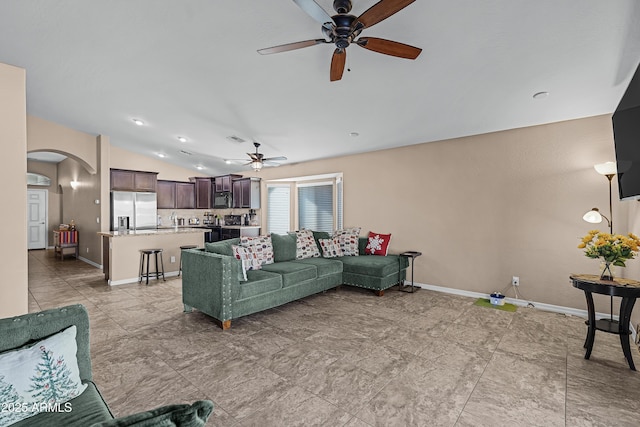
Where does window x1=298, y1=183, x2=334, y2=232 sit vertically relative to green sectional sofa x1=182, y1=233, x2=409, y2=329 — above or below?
above

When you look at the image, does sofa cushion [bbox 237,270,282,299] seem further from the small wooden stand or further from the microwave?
the small wooden stand

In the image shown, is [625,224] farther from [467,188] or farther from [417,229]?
[417,229]

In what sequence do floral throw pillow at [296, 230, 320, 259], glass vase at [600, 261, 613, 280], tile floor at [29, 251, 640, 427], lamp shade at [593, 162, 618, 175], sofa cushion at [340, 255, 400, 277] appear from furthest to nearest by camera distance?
floral throw pillow at [296, 230, 320, 259]
sofa cushion at [340, 255, 400, 277]
lamp shade at [593, 162, 618, 175]
glass vase at [600, 261, 613, 280]
tile floor at [29, 251, 640, 427]

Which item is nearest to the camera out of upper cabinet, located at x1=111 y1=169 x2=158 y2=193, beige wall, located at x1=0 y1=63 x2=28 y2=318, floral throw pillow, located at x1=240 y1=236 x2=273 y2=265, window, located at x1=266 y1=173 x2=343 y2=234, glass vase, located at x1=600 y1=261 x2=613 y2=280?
glass vase, located at x1=600 y1=261 x2=613 y2=280

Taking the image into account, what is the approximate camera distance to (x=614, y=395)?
2250mm

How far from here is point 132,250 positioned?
562cm

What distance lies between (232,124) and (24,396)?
14.4 ft

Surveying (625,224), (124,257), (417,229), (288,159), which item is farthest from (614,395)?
(124,257)

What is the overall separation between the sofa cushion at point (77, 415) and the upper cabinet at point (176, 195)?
7.57 metres

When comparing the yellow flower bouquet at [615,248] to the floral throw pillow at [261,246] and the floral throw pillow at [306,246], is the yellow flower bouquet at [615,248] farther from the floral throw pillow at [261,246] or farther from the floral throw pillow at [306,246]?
the floral throw pillow at [261,246]

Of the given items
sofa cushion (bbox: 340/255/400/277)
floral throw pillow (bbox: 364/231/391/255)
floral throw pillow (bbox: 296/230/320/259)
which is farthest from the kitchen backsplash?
sofa cushion (bbox: 340/255/400/277)

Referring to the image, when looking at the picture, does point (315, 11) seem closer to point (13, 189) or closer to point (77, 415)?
point (77, 415)

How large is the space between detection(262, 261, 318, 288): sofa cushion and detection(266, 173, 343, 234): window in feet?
7.02

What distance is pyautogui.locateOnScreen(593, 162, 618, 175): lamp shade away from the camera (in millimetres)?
3432
